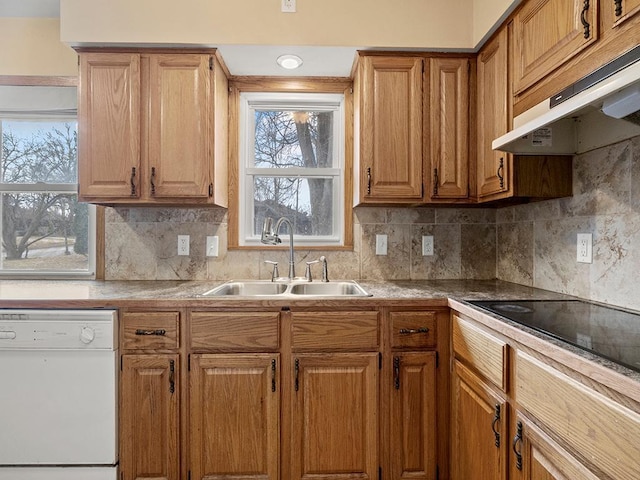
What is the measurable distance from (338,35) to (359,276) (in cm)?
Answer: 136

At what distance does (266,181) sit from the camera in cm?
234

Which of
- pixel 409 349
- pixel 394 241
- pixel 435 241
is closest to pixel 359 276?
pixel 394 241

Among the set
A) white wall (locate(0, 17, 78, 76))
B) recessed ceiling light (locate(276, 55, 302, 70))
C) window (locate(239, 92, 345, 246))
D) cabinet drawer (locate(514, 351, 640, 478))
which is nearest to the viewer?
cabinet drawer (locate(514, 351, 640, 478))

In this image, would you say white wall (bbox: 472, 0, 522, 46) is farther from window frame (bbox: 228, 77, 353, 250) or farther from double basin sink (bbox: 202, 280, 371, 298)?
double basin sink (bbox: 202, 280, 371, 298)

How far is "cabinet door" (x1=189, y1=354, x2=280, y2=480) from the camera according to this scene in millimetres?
1595

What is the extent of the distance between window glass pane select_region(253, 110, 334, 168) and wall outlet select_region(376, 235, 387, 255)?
0.58m

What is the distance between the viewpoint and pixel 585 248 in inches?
61.6

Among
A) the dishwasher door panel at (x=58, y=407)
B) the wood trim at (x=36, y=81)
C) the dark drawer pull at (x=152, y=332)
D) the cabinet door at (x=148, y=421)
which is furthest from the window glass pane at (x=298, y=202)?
the wood trim at (x=36, y=81)

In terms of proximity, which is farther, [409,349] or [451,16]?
[451,16]

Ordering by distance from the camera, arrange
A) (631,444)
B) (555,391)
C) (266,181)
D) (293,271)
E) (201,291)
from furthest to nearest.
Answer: (266,181)
(293,271)
(201,291)
(555,391)
(631,444)

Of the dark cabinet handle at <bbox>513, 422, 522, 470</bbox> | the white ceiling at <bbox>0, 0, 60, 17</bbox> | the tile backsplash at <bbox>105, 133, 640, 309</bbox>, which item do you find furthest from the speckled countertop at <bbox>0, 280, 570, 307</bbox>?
the white ceiling at <bbox>0, 0, 60, 17</bbox>

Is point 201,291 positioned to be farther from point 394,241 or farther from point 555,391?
point 555,391

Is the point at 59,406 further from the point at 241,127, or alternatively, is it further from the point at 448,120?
the point at 448,120

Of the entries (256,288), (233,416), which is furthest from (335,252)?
(233,416)
